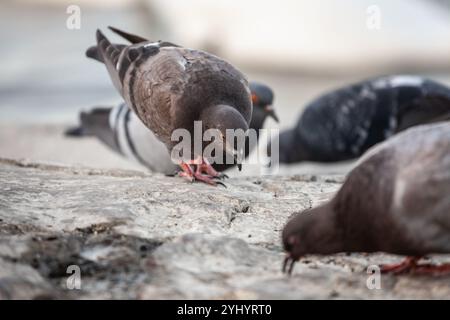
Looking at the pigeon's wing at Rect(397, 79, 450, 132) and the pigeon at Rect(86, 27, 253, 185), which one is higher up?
the pigeon at Rect(86, 27, 253, 185)

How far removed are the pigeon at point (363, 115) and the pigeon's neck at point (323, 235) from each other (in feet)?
9.13

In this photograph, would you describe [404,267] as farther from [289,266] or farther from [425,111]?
[425,111]

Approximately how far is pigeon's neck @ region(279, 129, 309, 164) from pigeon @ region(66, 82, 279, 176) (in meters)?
1.23

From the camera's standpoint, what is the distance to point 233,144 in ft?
8.97

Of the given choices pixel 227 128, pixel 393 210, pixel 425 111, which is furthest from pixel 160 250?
pixel 425 111

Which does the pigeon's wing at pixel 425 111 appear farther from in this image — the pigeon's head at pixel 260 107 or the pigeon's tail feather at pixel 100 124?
the pigeon's tail feather at pixel 100 124

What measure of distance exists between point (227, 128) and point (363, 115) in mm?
2468

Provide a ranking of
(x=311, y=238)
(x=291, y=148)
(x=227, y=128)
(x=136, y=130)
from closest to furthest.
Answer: (x=311, y=238) < (x=227, y=128) < (x=136, y=130) < (x=291, y=148)

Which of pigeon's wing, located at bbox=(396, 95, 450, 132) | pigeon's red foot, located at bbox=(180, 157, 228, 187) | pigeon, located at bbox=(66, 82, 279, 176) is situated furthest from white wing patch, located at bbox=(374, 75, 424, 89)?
pigeon's red foot, located at bbox=(180, 157, 228, 187)

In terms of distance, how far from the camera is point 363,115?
504 cm

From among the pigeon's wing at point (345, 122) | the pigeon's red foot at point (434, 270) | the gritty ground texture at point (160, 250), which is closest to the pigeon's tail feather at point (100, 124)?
the pigeon's wing at point (345, 122)

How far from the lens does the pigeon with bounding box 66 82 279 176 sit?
389 centimetres

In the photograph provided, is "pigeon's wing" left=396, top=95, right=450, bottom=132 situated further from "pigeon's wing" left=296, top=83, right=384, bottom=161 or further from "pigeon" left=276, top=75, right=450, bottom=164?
"pigeon's wing" left=296, top=83, right=384, bottom=161

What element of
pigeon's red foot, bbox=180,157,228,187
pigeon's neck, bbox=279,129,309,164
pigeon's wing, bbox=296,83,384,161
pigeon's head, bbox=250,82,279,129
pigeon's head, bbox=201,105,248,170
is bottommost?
pigeon's neck, bbox=279,129,309,164
